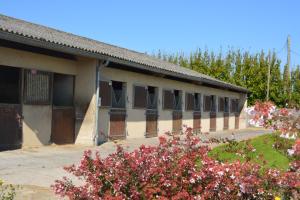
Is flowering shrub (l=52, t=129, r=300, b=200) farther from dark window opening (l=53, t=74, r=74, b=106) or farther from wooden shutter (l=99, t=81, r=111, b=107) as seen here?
wooden shutter (l=99, t=81, r=111, b=107)

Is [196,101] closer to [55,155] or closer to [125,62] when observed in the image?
[125,62]

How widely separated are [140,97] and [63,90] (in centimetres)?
441

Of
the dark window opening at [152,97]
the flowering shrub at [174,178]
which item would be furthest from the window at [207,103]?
the flowering shrub at [174,178]

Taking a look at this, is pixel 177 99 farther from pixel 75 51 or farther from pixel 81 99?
pixel 75 51

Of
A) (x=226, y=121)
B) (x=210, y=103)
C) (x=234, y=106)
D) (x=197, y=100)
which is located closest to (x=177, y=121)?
(x=197, y=100)

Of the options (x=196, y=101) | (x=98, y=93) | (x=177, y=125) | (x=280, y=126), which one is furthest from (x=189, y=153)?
(x=196, y=101)

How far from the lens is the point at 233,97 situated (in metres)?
32.0

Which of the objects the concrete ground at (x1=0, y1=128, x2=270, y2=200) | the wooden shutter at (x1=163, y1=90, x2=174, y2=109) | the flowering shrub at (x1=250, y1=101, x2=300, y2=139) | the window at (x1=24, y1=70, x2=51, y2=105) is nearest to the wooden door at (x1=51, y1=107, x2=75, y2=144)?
the concrete ground at (x1=0, y1=128, x2=270, y2=200)

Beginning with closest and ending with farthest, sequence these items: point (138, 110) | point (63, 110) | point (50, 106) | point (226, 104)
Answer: point (50, 106) → point (63, 110) → point (138, 110) → point (226, 104)

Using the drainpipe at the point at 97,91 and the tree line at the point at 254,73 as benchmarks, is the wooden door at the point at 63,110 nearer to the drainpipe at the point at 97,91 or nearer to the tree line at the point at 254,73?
the drainpipe at the point at 97,91

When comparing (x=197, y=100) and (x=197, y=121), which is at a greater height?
(x=197, y=100)

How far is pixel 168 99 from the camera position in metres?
21.7

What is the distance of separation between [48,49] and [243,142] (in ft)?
30.3

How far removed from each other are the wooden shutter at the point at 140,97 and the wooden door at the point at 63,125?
3.85 metres
